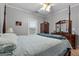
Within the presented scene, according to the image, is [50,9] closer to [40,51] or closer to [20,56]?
[40,51]

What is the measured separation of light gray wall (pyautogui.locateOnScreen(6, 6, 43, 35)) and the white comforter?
109mm

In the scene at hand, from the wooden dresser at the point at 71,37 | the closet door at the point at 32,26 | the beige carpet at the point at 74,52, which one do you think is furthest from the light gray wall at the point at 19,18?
the beige carpet at the point at 74,52

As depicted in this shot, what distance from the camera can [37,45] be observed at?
5.65ft

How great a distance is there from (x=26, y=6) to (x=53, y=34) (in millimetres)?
577

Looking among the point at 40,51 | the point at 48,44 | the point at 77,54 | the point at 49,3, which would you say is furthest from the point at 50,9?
the point at 77,54

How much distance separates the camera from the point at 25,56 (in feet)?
5.53

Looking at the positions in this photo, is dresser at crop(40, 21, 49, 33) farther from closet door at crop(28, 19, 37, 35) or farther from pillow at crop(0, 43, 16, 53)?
pillow at crop(0, 43, 16, 53)

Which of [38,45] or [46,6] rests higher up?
[46,6]

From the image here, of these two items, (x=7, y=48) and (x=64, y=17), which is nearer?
Result: (x=7, y=48)

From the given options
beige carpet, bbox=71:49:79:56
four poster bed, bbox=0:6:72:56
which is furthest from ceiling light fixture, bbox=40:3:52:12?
beige carpet, bbox=71:49:79:56

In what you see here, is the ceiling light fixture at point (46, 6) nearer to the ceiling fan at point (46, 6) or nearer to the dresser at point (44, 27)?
the ceiling fan at point (46, 6)

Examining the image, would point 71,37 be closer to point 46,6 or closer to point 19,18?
point 46,6

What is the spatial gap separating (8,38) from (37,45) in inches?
16.6

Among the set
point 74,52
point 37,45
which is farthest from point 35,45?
point 74,52
